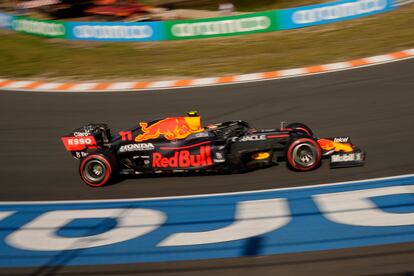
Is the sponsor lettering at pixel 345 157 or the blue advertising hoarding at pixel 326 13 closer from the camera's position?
the sponsor lettering at pixel 345 157

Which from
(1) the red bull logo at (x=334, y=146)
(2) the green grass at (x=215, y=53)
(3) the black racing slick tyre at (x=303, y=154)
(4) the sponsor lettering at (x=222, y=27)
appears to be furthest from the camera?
(4) the sponsor lettering at (x=222, y=27)

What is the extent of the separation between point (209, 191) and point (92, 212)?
206 centimetres

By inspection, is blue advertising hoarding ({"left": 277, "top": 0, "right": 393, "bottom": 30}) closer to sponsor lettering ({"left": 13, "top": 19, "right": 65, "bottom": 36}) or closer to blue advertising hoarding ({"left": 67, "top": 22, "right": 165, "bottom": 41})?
blue advertising hoarding ({"left": 67, "top": 22, "right": 165, "bottom": 41})

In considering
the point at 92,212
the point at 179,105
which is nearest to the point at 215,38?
the point at 179,105

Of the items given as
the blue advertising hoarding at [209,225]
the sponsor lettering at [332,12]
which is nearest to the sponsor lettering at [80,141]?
the blue advertising hoarding at [209,225]

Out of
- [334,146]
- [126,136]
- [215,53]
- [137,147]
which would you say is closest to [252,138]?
[334,146]

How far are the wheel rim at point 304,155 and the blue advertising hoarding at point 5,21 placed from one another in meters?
22.0

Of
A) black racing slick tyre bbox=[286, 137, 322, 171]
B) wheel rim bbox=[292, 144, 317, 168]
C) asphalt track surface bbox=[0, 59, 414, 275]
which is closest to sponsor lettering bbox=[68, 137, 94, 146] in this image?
asphalt track surface bbox=[0, 59, 414, 275]

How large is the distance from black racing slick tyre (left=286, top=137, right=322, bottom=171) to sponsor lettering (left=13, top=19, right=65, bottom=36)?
59.6 ft

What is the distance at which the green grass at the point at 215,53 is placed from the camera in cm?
1884

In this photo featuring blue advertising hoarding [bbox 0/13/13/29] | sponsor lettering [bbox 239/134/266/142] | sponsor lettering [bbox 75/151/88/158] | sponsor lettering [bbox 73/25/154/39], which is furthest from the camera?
blue advertising hoarding [bbox 0/13/13/29]

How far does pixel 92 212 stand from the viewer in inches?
379

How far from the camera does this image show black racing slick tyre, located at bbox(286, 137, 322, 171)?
9969 millimetres

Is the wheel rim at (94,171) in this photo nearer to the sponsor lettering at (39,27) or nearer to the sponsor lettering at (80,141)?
the sponsor lettering at (80,141)
